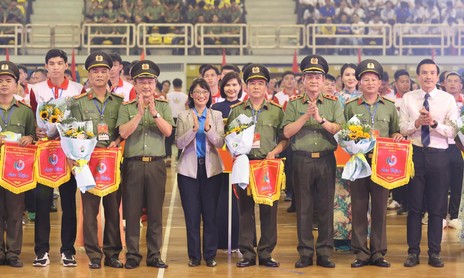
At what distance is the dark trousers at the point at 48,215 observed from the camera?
8930mm

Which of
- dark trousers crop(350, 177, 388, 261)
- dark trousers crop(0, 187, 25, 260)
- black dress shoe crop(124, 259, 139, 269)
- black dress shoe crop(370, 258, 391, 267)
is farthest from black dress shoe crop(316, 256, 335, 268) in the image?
dark trousers crop(0, 187, 25, 260)

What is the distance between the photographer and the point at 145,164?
8.89 meters

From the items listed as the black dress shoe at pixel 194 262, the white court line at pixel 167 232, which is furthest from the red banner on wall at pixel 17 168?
the black dress shoe at pixel 194 262

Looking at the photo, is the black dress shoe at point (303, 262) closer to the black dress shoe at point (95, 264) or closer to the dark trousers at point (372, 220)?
the dark trousers at point (372, 220)

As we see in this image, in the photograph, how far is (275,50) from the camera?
2400 cm

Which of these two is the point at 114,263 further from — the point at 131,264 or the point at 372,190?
the point at 372,190

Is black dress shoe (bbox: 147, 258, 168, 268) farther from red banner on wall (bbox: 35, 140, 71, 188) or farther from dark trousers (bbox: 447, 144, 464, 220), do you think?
dark trousers (bbox: 447, 144, 464, 220)

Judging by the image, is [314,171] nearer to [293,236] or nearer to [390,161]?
[390,161]

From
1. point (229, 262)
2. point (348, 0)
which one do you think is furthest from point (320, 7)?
point (229, 262)

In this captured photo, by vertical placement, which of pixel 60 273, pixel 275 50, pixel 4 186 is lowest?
pixel 60 273

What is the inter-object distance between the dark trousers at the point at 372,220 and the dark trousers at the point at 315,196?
220 mm

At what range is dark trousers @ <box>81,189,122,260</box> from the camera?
29.2ft

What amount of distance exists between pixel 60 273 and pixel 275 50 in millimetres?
15874

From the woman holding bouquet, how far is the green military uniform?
0.24 meters
